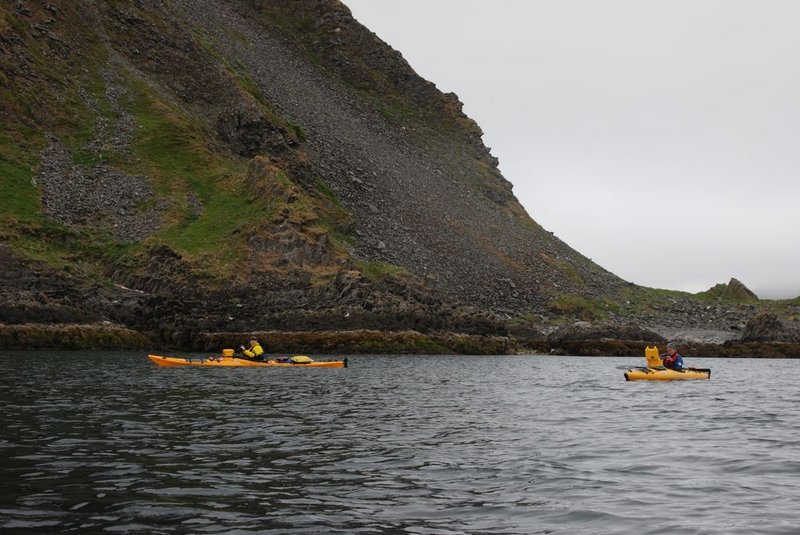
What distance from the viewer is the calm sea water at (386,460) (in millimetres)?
13195

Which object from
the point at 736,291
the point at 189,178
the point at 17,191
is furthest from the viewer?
the point at 736,291

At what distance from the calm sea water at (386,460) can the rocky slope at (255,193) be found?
40170 mm

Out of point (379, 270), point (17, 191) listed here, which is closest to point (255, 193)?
point (379, 270)

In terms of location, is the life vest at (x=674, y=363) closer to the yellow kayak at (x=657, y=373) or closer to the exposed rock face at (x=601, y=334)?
the yellow kayak at (x=657, y=373)

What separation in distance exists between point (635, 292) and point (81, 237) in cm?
8995

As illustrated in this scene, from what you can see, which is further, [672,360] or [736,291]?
[736,291]

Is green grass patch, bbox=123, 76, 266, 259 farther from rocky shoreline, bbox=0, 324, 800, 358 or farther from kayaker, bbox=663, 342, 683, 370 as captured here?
kayaker, bbox=663, 342, 683, 370

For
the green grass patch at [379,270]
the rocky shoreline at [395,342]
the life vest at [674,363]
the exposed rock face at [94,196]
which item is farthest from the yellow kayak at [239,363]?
the exposed rock face at [94,196]

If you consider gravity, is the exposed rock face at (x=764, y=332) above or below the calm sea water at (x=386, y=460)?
above

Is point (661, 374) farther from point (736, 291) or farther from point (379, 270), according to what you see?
point (736, 291)

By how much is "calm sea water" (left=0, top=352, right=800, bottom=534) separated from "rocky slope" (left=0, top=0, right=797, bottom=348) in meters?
40.2

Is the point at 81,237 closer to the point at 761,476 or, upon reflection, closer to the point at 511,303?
the point at 511,303

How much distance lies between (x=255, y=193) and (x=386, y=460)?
254 ft

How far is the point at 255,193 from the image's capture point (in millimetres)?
93062
